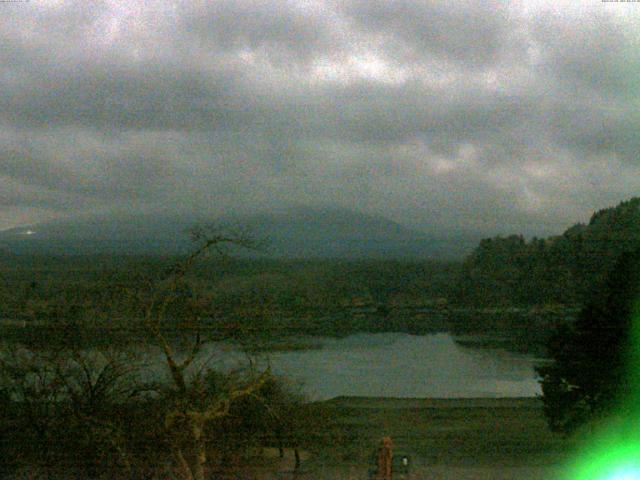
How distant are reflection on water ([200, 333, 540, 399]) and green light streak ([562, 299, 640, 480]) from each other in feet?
11.9

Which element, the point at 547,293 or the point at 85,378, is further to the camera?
the point at 547,293

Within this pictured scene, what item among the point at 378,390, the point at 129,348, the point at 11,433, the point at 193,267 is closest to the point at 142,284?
the point at 193,267

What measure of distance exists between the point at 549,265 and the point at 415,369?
10.2 ft

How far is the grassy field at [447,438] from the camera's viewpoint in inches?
237

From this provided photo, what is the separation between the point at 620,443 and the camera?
5.91 meters

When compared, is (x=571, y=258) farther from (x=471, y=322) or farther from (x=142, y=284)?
(x=142, y=284)

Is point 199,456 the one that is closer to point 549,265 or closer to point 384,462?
point 384,462

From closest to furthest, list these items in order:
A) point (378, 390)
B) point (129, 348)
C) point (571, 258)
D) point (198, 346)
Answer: point (198, 346) → point (129, 348) → point (378, 390) → point (571, 258)

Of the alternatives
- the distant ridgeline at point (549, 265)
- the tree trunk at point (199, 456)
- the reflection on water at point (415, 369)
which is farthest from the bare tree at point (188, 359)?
the distant ridgeline at point (549, 265)

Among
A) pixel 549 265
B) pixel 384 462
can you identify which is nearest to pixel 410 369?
pixel 549 265

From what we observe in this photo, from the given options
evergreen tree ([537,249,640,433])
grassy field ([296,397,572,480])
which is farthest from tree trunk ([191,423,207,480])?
evergreen tree ([537,249,640,433])

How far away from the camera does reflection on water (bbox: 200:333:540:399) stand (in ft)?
33.7

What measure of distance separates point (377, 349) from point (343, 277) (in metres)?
1.31

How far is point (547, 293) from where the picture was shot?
1227cm
